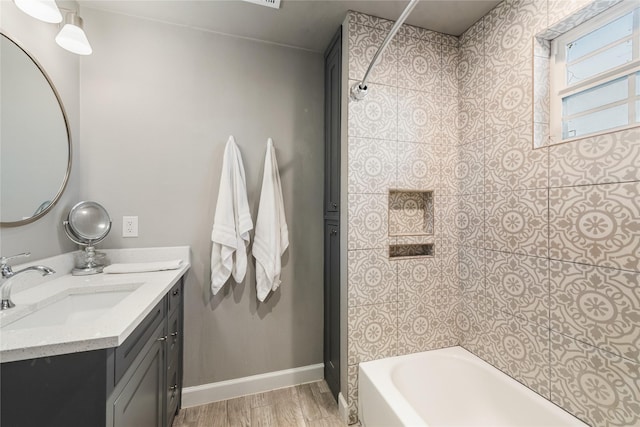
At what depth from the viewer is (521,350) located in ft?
4.12

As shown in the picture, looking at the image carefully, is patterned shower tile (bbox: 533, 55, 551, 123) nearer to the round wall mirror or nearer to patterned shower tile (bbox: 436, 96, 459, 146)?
patterned shower tile (bbox: 436, 96, 459, 146)

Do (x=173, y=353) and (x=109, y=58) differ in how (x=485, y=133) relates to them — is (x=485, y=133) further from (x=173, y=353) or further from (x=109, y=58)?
(x=109, y=58)

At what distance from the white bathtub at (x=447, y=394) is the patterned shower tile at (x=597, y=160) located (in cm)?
100

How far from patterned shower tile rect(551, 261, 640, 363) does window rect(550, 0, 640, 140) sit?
57 cm

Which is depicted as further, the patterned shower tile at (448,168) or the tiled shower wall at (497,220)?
the patterned shower tile at (448,168)

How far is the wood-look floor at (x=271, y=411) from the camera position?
1447 mm

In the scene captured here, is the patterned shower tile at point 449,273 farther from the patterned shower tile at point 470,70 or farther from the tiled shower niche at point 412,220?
the patterned shower tile at point 470,70

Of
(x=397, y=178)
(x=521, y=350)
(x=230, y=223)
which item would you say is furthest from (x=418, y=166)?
(x=230, y=223)

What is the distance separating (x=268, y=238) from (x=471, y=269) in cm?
127

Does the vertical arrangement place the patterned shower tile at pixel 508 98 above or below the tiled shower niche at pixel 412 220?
above

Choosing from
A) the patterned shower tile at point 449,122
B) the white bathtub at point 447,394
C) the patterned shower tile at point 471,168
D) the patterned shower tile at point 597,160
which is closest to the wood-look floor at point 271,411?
the white bathtub at point 447,394

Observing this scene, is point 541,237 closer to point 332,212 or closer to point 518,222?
point 518,222

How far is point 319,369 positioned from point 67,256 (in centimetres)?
167

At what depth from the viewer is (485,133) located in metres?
1.45
